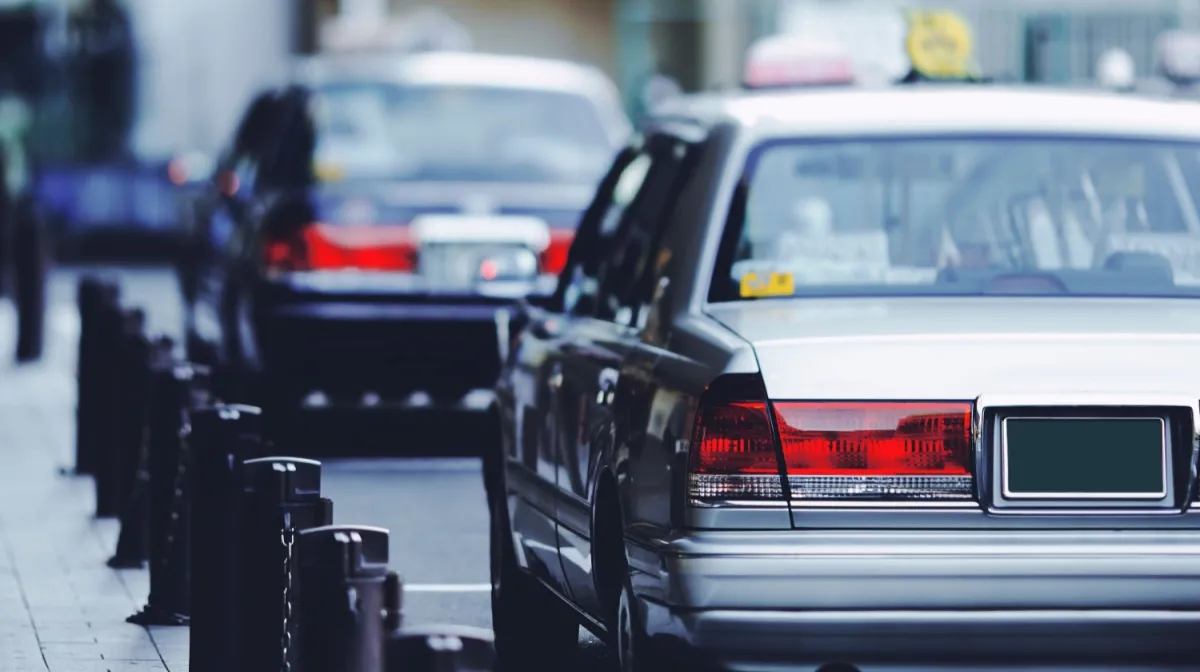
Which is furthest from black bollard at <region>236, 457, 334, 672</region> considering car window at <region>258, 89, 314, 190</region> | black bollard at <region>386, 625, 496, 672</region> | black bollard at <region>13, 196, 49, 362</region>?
black bollard at <region>13, 196, 49, 362</region>

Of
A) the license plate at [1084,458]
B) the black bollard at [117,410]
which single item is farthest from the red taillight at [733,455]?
the black bollard at [117,410]

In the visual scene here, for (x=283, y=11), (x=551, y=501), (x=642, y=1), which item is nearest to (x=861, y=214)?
(x=551, y=501)

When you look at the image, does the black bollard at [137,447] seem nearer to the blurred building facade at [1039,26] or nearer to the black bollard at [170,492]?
the black bollard at [170,492]

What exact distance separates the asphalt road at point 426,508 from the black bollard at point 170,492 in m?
0.67

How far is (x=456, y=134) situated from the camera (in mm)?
13086

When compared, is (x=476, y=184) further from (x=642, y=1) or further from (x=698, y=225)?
(x=642, y=1)

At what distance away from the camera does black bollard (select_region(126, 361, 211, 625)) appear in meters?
7.99

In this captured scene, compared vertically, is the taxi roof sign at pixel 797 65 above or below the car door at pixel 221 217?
above

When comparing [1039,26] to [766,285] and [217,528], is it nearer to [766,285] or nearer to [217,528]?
[217,528]

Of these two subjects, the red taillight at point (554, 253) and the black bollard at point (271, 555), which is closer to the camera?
the black bollard at point (271, 555)

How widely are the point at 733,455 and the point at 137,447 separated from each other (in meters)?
4.92

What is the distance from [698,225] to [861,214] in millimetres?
489

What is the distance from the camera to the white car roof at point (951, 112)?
244 inches

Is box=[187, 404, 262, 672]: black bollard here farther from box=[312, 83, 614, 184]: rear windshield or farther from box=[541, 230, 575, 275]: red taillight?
box=[312, 83, 614, 184]: rear windshield
